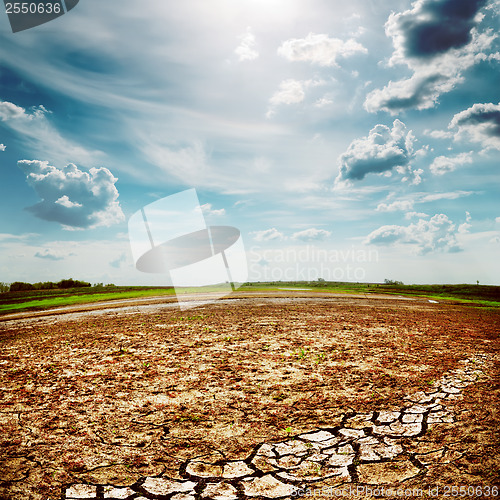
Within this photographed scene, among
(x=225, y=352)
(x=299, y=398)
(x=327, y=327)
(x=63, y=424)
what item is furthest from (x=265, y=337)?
(x=63, y=424)

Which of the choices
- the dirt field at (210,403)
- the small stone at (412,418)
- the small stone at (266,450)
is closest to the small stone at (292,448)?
the small stone at (266,450)

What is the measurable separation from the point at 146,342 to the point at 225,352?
174 inches

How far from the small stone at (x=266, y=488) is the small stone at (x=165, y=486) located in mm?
827

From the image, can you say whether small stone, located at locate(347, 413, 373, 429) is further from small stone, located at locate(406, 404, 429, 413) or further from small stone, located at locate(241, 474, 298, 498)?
small stone, located at locate(241, 474, 298, 498)

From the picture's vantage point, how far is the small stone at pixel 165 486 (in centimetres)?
447

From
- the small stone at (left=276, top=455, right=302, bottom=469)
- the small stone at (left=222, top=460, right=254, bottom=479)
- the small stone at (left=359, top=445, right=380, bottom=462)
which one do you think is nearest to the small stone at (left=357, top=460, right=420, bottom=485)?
the small stone at (left=359, top=445, right=380, bottom=462)

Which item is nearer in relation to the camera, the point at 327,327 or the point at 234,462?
the point at 234,462

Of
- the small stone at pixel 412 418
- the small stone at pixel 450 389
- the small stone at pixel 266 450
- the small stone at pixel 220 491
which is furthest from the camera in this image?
the small stone at pixel 450 389

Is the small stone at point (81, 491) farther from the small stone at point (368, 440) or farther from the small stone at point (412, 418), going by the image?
the small stone at point (412, 418)

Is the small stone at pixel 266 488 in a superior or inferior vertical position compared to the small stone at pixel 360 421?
inferior

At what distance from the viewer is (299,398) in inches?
293

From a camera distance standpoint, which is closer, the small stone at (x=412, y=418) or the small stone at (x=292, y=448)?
the small stone at (x=292, y=448)

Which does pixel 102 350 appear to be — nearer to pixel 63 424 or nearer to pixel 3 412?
pixel 3 412

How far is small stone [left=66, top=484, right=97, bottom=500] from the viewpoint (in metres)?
4.39
